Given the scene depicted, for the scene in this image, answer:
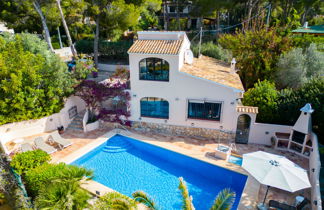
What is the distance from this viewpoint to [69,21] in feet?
151

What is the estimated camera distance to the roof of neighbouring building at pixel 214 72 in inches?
790

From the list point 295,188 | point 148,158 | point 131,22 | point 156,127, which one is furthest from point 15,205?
point 131,22

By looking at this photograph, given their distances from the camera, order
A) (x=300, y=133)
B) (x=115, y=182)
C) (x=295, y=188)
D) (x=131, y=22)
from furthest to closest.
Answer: (x=131, y=22) < (x=300, y=133) < (x=115, y=182) < (x=295, y=188)

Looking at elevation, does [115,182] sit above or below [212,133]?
below

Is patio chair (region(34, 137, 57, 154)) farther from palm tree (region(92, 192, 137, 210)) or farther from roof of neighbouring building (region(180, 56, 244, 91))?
roof of neighbouring building (region(180, 56, 244, 91))

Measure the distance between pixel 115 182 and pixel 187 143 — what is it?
748cm

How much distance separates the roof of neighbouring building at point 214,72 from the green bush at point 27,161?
13081 millimetres

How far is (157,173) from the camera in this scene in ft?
57.7

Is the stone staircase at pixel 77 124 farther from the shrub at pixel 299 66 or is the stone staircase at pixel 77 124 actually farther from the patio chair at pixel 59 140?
the shrub at pixel 299 66

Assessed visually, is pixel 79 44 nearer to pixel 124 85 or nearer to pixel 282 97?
pixel 124 85

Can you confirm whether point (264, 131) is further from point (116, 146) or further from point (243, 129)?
point (116, 146)

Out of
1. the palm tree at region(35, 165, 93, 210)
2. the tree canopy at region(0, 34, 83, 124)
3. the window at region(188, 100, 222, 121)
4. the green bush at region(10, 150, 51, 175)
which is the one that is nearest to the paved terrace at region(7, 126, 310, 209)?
the window at region(188, 100, 222, 121)

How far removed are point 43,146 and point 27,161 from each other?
456 cm

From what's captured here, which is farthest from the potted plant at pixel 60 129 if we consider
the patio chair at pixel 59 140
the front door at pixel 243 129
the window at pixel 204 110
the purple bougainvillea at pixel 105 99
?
the front door at pixel 243 129
